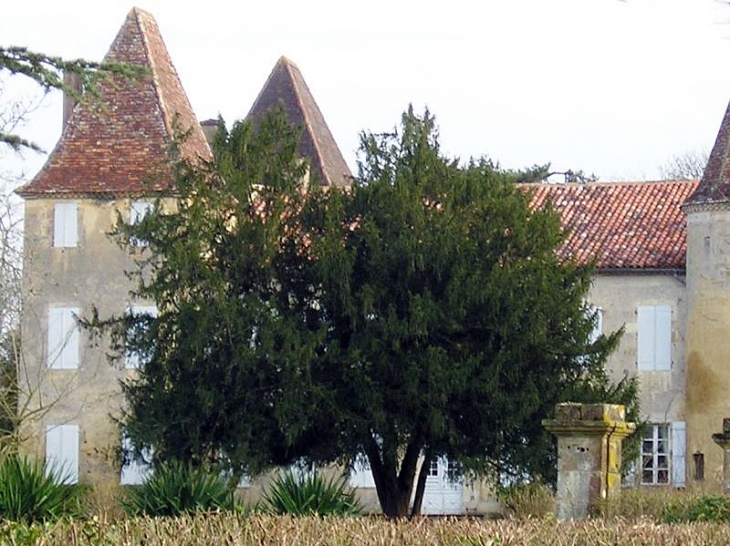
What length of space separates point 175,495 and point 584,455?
4.34 m

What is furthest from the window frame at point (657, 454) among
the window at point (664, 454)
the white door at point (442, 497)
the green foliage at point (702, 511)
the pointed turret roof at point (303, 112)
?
the green foliage at point (702, 511)

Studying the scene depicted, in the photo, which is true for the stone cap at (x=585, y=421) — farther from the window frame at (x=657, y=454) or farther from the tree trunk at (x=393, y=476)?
the window frame at (x=657, y=454)

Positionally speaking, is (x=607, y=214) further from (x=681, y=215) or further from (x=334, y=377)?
(x=334, y=377)

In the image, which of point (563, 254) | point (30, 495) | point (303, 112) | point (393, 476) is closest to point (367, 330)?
point (393, 476)

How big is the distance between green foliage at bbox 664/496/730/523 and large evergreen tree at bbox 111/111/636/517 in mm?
9811

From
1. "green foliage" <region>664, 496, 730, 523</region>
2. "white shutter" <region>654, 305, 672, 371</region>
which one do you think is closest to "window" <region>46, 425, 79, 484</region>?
"white shutter" <region>654, 305, 672, 371</region>

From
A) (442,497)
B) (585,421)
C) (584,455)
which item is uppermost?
(585,421)

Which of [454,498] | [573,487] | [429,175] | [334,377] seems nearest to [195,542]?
[573,487]

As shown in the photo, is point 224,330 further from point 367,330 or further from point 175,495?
point 175,495

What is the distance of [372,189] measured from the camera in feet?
108

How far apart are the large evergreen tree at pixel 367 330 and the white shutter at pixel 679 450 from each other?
24.9 ft

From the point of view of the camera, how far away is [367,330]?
31344mm

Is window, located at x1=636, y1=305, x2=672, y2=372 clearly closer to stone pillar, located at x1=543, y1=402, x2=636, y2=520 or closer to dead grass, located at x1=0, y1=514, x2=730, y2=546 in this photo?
stone pillar, located at x1=543, y1=402, x2=636, y2=520

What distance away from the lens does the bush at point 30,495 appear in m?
16.2
